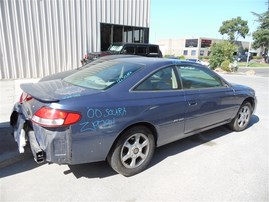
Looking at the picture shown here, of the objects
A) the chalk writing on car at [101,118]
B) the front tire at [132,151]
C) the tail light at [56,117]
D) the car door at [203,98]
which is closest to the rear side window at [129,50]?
the car door at [203,98]

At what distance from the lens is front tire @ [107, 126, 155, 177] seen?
9.10 ft

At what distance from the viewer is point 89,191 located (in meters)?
2.65

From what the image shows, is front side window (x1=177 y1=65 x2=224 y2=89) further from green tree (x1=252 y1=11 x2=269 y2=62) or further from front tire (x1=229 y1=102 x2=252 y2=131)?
green tree (x1=252 y1=11 x2=269 y2=62)

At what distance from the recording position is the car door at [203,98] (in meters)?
3.46

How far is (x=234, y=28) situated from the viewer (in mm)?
57094

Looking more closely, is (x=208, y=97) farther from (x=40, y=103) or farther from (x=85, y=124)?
(x=40, y=103)

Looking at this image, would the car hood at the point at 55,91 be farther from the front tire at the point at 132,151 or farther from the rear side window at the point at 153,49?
the rear side window at the point at 153,49

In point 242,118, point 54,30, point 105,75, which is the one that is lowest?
point 242,118

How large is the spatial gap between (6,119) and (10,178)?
2202mm

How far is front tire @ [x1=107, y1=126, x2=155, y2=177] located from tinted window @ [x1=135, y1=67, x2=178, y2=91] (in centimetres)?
56

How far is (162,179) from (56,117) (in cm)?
163

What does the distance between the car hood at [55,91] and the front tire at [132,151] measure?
0.72m

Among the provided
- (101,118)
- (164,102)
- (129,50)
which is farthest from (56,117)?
(129,50)

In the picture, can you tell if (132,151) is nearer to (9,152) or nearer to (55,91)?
(55,91)
